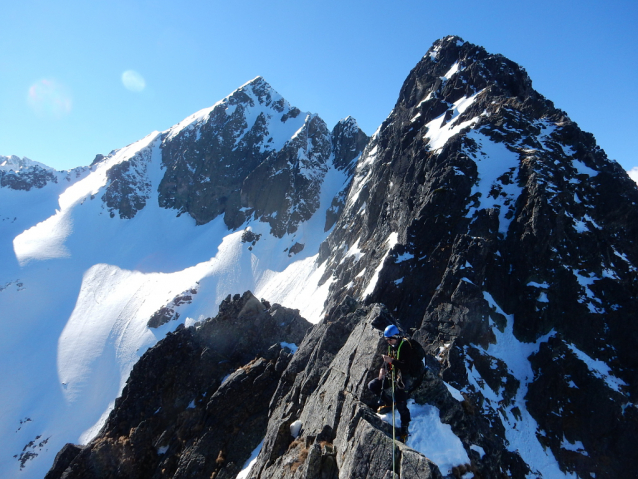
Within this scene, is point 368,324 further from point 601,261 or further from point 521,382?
point 601,261

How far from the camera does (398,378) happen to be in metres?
9.30

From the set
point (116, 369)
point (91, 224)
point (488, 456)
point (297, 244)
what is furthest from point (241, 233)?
point (488, 456)

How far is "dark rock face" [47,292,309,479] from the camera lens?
798 inches

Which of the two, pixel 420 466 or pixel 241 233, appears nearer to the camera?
pixel 420 466

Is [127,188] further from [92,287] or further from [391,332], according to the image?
[391,332]

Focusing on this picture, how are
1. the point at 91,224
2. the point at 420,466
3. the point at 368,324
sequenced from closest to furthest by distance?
Answer: the point at 420,466 → the point at 368,324 → the point at 91,224

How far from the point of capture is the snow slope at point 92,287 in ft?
206

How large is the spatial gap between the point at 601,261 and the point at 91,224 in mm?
153742

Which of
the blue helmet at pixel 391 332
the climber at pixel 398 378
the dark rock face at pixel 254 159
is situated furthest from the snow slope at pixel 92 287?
the blue helmet at pixel 391 332

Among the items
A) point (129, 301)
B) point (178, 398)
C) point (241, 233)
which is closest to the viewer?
point (178, 398)

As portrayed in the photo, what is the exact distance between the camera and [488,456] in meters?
10.5

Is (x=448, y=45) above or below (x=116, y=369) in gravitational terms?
above

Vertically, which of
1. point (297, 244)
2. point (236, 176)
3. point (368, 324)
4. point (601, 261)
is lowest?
point (368, 324)

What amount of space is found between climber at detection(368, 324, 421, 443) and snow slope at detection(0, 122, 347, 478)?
44.4 meters
